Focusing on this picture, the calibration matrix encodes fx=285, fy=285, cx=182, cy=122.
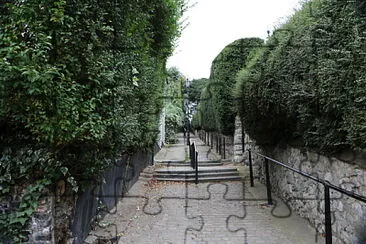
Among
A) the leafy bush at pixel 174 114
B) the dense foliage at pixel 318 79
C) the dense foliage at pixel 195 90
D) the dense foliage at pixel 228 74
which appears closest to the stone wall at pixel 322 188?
the dense foliage at pixel 318 79

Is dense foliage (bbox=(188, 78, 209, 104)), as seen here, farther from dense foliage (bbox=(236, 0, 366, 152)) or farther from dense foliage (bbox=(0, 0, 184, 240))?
dense foliage (bbox=(0, 0, 184, 240))

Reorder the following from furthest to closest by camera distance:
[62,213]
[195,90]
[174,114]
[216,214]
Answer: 1. [195,90]
2. [174,114]
3. [216,214]
4. [62,213]

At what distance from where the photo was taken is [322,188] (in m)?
3.21

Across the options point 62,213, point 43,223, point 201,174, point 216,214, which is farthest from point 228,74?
point 43,223

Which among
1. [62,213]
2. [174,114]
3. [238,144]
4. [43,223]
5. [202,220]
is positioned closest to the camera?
[43,223]

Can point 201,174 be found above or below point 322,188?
below

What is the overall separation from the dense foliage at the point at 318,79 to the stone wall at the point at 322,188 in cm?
19

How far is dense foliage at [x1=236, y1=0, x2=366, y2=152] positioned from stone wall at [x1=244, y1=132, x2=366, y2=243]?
194mm

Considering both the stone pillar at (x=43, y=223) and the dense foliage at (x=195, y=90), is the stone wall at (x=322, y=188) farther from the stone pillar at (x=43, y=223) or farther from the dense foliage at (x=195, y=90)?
the dense foliage at (x=195, y=90)

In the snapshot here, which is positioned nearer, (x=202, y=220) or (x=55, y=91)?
(x=55, y=91)

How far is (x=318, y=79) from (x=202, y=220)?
2.28 meters

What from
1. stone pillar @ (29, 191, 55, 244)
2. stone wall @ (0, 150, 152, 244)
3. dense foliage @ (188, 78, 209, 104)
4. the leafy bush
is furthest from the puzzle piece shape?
dense foliage @ (188, 78, 209, 104)

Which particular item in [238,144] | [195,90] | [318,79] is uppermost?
[195,90]

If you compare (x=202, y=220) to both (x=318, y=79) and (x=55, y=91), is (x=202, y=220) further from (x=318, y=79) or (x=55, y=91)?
(x=55, y=91)
